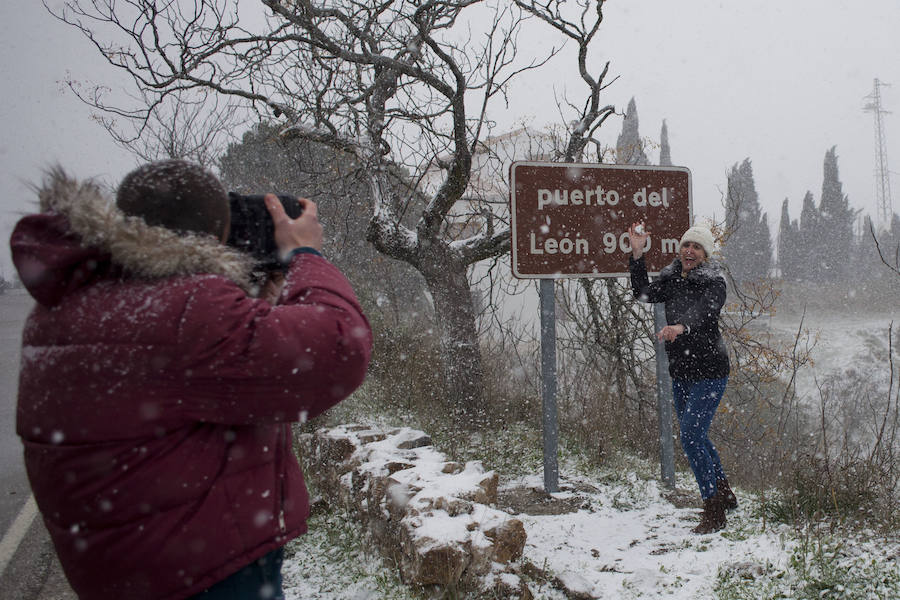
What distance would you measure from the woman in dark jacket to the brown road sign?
2.59ft

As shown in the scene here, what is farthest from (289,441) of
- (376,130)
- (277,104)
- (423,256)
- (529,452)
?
(277,104)

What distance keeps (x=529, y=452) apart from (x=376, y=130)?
3.97 m

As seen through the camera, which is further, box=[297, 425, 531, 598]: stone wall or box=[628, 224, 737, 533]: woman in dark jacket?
box=[628, 224, 737, 533]: woman in dark jacket

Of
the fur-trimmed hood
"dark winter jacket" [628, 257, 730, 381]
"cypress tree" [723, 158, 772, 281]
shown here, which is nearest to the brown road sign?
"dark winter jacket" [628, 257, 730, 381]

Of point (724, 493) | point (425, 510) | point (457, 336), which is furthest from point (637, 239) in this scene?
point (457, 336)

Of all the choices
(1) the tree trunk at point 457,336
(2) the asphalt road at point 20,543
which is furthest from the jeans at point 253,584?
(1) the tree trunk at point 457,336

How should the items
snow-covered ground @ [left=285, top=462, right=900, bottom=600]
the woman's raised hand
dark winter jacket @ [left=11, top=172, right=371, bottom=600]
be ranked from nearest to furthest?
dark winter jacket @ [left=11, top=172, right=371, bottom=600], snow-covered ground @ [left=285, top=462, right=900, bottom=600], the woman's raised hand

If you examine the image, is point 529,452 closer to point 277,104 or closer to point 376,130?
point 376,130

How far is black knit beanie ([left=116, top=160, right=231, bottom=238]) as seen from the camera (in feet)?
3.95

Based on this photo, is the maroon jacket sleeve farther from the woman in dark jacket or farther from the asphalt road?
the woman in dark jacket

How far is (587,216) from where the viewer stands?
4473 millimetres

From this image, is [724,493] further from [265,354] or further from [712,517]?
[265,354]

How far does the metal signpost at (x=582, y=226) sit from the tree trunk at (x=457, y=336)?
221cm

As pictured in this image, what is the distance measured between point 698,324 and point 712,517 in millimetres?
1178
